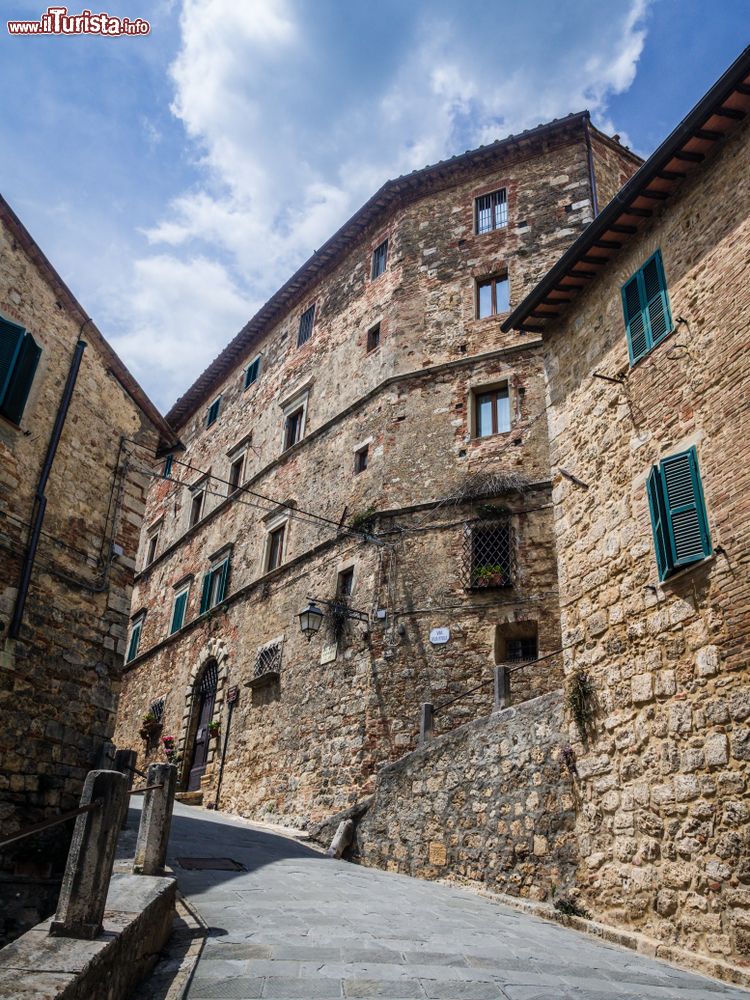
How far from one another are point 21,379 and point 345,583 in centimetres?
813

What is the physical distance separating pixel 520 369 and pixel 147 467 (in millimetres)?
7782

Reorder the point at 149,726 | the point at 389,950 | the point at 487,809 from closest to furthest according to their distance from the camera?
the point at 389,950 → the point at 487,809 → the point at 149,726

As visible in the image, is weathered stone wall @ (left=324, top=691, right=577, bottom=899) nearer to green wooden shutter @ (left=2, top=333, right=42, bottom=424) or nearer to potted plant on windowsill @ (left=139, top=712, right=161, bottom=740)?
green wooden shutter @ (left=2, top=333, right=42, bottom=424)

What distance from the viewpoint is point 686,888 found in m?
6.37

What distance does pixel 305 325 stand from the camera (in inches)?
866

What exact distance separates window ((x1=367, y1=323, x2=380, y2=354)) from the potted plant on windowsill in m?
11.5

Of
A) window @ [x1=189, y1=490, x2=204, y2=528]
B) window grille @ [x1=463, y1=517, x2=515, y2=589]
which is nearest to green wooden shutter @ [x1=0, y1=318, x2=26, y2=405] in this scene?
window grille @ [x1=463, y1=517, x2=515, y2=589]

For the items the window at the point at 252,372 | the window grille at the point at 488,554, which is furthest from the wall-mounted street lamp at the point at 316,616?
the window at the point at 252,372

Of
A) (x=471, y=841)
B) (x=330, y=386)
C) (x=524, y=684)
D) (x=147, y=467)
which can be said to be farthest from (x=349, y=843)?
(x=330, y=386)

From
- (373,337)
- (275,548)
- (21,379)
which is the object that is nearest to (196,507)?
(275,548)

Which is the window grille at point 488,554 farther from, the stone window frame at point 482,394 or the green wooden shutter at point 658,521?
the green wooden shutter at point 658,521

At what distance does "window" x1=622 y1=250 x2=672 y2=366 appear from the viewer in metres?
8.26

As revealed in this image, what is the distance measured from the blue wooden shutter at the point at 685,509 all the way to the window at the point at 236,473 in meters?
16.0

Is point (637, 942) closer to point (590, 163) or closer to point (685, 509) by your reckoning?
point (685, 509)
